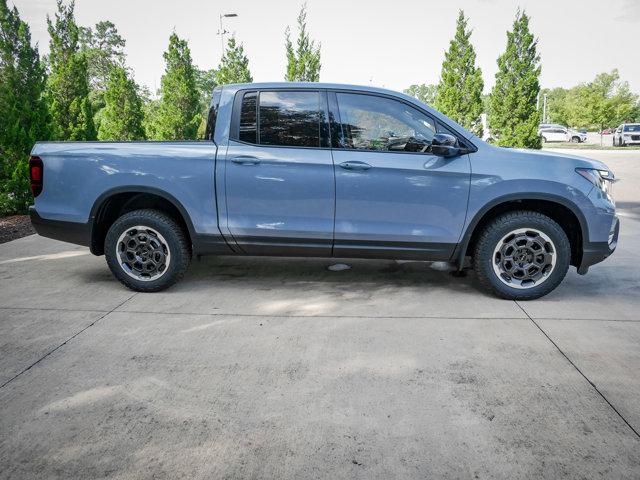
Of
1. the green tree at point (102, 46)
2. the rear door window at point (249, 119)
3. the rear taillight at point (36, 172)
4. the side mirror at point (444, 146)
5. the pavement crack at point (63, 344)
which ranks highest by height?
the green tree at point (102, 46)

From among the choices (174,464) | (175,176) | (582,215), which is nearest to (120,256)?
(175,176)

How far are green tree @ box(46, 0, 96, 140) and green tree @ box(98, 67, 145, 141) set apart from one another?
180cm

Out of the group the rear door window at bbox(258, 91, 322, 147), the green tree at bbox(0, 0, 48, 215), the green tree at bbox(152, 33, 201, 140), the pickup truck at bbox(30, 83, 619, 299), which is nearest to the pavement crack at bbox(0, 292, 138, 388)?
the pickup truck at bbox(30, 83, 619, 299)

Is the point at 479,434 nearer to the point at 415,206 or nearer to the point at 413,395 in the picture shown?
the point at 413,395

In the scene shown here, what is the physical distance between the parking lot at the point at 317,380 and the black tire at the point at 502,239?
15cm

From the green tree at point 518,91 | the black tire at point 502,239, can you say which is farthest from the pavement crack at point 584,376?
the green tree at point 518,91

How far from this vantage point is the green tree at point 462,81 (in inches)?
749

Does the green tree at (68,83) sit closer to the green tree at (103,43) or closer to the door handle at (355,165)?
the door handle at (355,165)

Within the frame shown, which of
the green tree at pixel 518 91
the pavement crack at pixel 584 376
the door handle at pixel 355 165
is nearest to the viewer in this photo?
the pavement crack at pixel 584 376

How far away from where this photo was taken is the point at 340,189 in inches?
167

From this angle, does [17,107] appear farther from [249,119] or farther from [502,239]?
[502,239]

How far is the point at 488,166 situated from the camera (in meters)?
4.22

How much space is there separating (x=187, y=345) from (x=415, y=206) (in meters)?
2.24

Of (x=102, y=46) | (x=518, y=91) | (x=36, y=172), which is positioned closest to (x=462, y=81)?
(x=518, y=91)
